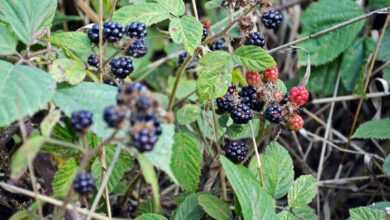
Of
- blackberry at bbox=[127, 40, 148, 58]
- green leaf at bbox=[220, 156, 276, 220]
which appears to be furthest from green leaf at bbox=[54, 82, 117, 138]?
green leaf at bbox=[220, 156, 276, 220]

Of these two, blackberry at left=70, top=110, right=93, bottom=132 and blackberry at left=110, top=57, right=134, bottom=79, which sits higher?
blackberry at left=110, top=57, right=134, bottom=79

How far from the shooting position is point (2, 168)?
1.84 meters

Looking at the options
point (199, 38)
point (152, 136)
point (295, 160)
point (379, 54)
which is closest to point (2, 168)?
point (199, 38)

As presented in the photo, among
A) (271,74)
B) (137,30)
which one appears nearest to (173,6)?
(137,30)

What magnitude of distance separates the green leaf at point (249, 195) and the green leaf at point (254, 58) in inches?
10.4

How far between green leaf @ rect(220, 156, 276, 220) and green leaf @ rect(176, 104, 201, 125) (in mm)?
304

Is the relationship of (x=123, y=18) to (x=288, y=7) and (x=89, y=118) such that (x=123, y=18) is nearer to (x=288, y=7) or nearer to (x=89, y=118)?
(x=89, y=118)

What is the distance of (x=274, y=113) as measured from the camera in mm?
1746

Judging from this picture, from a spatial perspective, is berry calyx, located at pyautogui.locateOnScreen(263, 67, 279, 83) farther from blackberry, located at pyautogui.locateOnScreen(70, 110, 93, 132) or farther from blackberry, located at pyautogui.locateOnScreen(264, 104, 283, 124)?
blackberry, located at pyautogui.locateOnScreen(70, 110, 93, 132)

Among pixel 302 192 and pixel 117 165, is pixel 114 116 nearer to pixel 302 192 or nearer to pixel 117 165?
pixel 117 165

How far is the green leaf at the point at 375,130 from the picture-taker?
2.09 m

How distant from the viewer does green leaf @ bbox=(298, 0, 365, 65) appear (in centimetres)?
255

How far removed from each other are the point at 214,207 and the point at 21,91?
2.05ft

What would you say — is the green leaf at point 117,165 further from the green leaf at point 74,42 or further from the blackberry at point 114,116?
the blackberry at point 114,116
